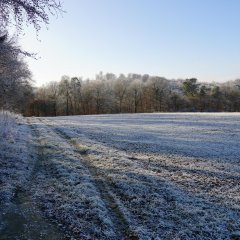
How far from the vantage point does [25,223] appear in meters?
13.2

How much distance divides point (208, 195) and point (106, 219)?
18.5 feet

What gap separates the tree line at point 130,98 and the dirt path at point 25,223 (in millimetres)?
115533

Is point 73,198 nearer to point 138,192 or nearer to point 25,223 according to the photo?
point 138,192

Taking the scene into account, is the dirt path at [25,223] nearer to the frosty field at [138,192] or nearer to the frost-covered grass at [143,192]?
the frosty field at [138,192]

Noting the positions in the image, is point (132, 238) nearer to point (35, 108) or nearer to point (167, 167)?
point (167, 167)

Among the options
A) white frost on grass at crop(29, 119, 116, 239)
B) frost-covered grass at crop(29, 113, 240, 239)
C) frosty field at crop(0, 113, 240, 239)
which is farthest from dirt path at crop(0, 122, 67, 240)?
frost-covered grass at crop(29, 113, 240, 239)

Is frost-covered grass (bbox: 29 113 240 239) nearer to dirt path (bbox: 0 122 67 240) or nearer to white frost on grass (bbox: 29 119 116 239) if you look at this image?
white frost on grass (bbox: 29 119 116 239)

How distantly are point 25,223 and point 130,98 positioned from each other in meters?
127

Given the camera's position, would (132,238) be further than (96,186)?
No

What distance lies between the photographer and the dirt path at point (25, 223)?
12.2 meters

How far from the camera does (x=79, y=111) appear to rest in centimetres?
13475

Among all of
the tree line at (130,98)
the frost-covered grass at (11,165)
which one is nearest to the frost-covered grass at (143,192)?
the frost-covered grass at (11,165)

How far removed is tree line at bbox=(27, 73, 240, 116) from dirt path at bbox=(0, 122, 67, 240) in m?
116

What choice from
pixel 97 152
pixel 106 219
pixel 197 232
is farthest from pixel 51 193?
pixel 97 152
